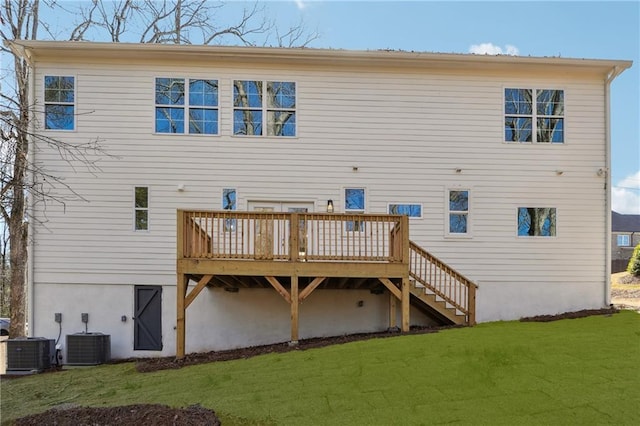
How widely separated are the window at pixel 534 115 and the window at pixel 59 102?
10.0m

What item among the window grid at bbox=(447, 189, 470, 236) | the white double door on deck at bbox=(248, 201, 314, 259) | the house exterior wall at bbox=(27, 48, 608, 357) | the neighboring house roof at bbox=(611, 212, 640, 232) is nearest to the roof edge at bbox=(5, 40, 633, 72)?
the house exterior wall at bbox=(27, 48, 608, 357)

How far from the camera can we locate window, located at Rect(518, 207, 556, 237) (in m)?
10.5

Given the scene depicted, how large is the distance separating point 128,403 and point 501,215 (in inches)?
335

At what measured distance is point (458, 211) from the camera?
10398 mm

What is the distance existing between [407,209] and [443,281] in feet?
5.93

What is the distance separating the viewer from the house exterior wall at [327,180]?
32.6ft

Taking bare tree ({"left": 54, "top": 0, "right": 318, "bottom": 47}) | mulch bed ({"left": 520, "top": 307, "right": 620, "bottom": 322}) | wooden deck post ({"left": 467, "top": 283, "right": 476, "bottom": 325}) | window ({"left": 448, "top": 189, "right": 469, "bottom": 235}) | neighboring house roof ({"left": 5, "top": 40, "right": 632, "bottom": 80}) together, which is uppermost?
bare tree ({"left": 54, "top": 0, "right": 318, "bottom": 47})

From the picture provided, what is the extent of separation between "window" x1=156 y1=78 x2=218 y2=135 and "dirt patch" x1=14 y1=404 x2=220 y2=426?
20.6ft

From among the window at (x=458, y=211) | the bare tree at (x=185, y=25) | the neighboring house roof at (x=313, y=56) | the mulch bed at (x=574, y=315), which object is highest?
the bare tree at (x=185, y=25)

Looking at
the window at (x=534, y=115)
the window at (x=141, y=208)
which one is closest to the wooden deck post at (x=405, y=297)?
the window at (x=534, y=115)

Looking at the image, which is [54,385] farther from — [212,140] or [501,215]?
[501,215]

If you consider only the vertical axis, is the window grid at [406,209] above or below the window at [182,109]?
below

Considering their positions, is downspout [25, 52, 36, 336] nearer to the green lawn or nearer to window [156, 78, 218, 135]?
the green lawn

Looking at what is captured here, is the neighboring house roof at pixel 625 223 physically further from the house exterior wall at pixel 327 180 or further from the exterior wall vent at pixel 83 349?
the exterior wall vent at pixel 83 349
